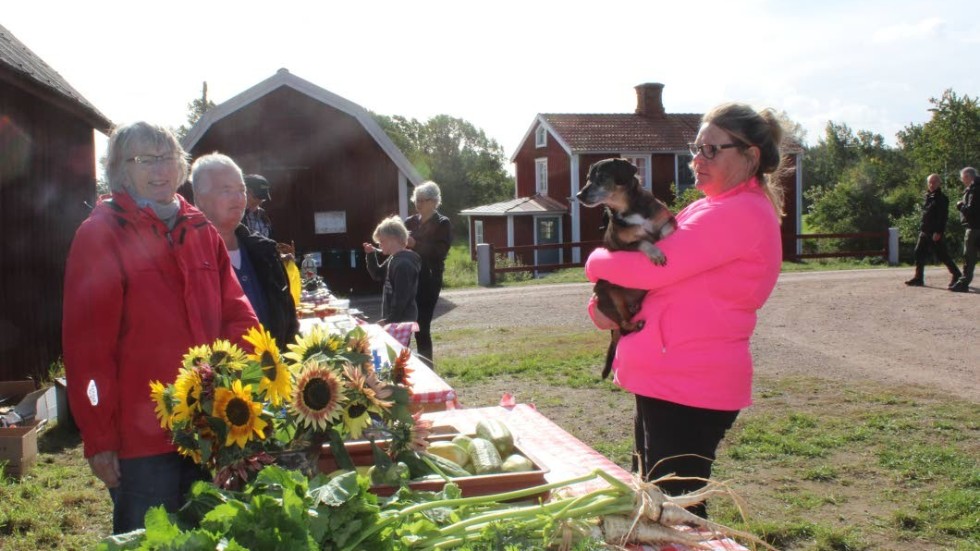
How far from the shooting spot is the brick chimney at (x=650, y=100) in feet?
120

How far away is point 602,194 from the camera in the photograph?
327cm

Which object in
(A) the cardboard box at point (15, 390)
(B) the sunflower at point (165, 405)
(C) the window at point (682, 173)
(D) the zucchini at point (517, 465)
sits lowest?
(A) the cardboard box at point (15, 390)

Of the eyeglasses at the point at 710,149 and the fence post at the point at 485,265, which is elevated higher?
the eyeglasses at the point at 710,149

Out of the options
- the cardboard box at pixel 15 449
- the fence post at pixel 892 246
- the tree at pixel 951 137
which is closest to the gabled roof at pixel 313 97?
the cardboard box at pixel 15 449

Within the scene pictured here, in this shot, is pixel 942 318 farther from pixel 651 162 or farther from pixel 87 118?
pixel 651 162

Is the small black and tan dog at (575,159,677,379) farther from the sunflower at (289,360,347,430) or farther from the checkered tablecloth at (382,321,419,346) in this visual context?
the checkered tablecloth at (382,321,419,346)

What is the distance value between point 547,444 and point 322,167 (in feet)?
60.0

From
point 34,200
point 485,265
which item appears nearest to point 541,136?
point 485,265

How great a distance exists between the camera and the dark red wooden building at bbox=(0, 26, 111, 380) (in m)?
8.34

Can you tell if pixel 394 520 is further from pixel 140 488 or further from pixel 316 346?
pixel 140 488

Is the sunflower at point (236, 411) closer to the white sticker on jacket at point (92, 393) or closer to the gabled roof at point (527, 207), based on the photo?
the white sticker on jacket at point (92, 393)

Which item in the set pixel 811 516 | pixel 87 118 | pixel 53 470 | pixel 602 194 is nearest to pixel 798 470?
pixel 811 516

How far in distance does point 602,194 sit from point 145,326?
1.73 meters

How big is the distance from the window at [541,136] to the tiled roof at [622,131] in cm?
112
